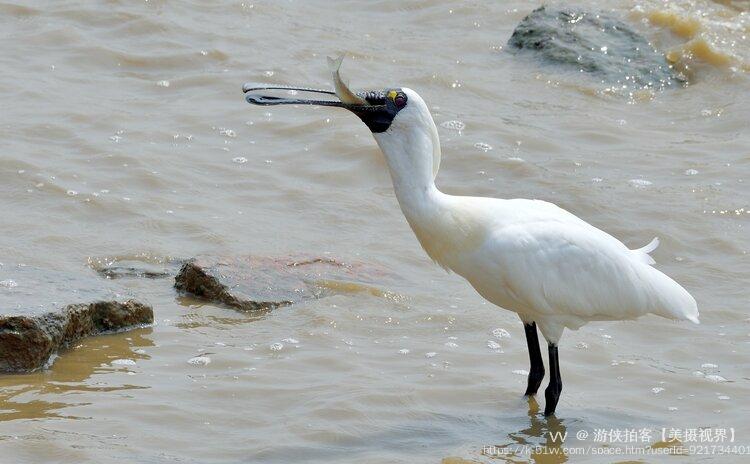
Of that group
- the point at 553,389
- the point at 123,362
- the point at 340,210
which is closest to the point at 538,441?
the point at 553,389

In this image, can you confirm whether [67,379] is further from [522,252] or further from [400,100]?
[522,252]

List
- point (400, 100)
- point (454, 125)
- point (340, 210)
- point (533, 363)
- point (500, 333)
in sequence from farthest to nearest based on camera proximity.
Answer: point (454, 125)
point (340, 210)
point (500, 333)
point (533, 363)
point (400, 100)

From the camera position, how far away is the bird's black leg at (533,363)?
22.6 feet

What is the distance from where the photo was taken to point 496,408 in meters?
6.77

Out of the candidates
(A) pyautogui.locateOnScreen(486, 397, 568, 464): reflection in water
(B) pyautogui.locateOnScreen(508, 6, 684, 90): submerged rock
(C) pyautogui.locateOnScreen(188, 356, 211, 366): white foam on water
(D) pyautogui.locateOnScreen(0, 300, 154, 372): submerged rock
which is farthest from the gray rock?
(B) pyautogui.locateOnScreen(508, 6, 684, 90): submerged rock

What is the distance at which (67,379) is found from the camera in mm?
6551

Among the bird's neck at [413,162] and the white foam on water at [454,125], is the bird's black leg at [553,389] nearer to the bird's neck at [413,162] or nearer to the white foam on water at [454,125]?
the bird's neck at [413,162]

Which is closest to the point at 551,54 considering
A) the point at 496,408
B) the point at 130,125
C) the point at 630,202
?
the point at 630,202

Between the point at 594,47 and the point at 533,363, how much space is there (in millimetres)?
7100

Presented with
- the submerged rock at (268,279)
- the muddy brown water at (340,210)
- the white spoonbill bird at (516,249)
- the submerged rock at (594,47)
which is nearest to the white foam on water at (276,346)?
the muddy brown water at (340,210)

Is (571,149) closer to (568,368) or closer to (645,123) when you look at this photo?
(645,123)

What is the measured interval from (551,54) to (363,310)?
6057 millimetres

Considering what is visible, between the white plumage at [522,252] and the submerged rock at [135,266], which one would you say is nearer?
the white plumage at [522,252]

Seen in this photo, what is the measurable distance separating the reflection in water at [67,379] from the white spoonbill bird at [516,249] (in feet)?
5.22
